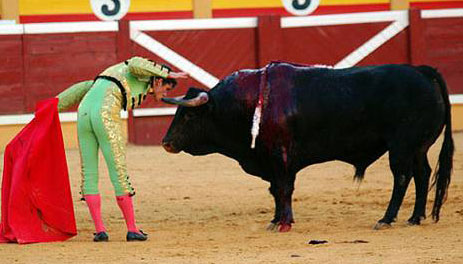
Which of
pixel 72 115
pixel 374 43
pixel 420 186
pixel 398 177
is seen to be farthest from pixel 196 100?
pixel 374 43

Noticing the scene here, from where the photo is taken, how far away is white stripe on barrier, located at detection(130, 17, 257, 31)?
14.1 m

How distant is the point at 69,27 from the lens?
13.9 m

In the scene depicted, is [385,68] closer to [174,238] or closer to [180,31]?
[174,238]

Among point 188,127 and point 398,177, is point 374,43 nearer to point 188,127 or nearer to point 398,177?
point 188,127

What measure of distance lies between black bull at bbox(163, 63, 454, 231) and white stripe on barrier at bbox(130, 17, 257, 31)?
20.5ft

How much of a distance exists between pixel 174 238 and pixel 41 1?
908 centimetres

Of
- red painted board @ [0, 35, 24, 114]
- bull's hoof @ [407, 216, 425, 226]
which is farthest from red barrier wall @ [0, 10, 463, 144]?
bull's hoof @ [407, 216, 425, 226]

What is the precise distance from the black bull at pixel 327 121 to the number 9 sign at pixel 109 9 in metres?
8.55

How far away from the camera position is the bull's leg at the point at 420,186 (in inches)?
303

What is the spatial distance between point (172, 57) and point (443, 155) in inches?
262

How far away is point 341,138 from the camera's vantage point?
777 cm

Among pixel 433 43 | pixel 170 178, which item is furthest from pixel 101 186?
pixel 433 43

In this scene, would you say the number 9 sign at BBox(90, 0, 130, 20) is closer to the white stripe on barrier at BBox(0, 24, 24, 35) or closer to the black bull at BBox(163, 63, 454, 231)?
the white stripe on barrier at BBox(0, 24, 24, 35)

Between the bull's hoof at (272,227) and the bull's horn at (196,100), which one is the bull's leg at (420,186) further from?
the bull's horn at (196,100)
